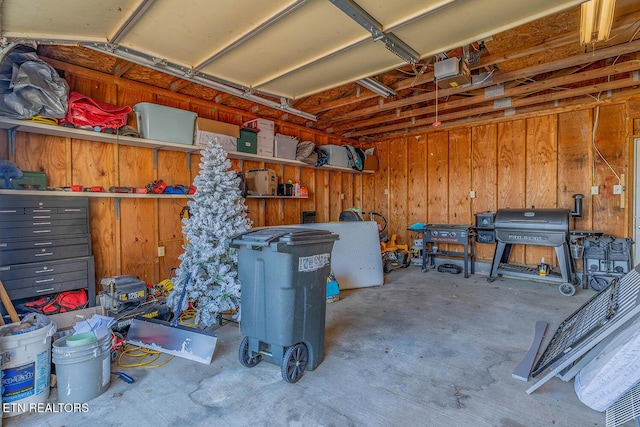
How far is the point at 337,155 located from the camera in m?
5.83

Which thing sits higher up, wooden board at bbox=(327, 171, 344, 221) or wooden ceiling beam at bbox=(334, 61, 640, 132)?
wooden ceiling beam at bbox=(334, 61, 640, 132)

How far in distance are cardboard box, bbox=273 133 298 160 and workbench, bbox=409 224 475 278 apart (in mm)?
2562

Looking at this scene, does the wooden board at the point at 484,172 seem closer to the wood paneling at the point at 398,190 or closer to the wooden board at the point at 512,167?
the wooden board at the point at 512,167

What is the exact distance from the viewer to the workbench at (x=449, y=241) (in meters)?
4.97

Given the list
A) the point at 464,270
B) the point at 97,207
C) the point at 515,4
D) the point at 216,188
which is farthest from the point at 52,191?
the point at 464,270

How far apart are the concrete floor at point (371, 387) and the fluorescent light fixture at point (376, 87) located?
2.64m

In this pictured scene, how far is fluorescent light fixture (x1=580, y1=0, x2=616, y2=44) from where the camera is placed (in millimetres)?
1948

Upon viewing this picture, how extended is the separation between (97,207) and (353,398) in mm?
3173

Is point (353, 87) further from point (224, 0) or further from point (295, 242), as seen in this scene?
point (295, 242)

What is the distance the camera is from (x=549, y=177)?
16.1 feet

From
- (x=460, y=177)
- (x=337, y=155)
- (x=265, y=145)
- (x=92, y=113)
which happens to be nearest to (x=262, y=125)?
(x=265, y=145)

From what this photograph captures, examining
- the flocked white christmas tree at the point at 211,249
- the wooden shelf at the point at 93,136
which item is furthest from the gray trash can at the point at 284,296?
the wooden shelf at the point at 93,136

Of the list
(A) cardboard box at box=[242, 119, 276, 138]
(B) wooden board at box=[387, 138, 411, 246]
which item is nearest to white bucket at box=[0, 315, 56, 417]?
(A) cardboard box at box=[242, 119, 276, 138]

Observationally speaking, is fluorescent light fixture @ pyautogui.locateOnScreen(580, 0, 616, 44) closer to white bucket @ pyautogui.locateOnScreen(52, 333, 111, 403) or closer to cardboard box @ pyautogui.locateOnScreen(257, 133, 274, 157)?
cardboard box @ pyautogui.locateOnScreen(257, 133, 274, 157)
